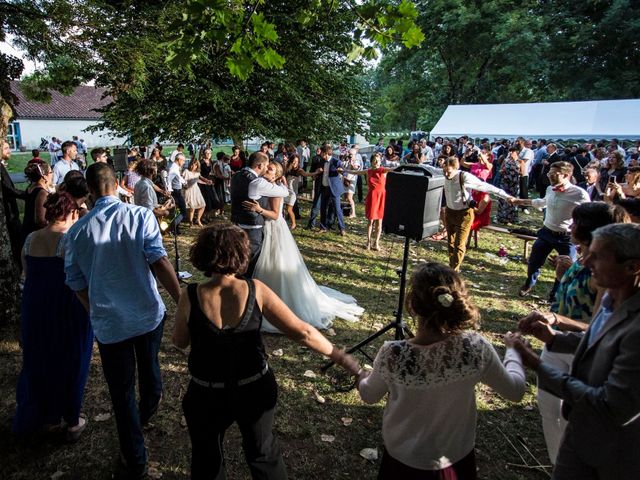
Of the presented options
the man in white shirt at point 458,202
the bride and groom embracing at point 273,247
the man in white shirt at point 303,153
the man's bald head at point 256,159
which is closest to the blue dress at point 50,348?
the bride and groom embracing at point 273,247

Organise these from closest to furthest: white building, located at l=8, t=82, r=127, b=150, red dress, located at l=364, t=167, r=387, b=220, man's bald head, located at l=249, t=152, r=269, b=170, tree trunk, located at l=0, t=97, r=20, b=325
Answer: tree trunk, located at l=0, t=97, r=20, b=325, man's bald head, located at l=249, t=152, r=269, b=170, red dress, located at l=364, t=167, r=387, b=220, white building, located at l=8, t=82, r=127, b=150

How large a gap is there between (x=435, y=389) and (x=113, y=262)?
2097 millimetres

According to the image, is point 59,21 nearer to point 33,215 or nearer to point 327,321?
point 33,215

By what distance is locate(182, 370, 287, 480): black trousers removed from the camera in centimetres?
221

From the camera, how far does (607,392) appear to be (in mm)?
1689

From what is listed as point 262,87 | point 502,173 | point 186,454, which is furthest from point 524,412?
point 262,87

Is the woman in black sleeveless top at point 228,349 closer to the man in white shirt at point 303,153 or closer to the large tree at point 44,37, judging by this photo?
the large tree at point 44,37

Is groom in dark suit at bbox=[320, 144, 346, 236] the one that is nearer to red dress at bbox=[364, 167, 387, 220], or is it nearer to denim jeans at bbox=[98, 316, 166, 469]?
red dress at bbox=[364, 167, 387, 220]

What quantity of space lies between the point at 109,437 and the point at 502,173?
1257 cm

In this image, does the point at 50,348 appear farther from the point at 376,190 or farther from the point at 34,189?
the point at 376,190

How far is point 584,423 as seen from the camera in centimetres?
190

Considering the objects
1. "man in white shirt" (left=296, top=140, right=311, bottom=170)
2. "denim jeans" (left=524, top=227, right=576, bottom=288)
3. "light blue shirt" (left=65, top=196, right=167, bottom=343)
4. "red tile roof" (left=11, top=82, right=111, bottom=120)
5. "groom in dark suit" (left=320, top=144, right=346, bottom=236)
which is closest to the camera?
"light blue shirt" (left=65, top=196, right=167, bottom=343)

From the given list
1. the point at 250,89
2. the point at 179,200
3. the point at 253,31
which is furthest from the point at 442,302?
the point at 250,89

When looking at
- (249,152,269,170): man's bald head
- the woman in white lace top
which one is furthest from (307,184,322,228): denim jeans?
the woman in white lace top
